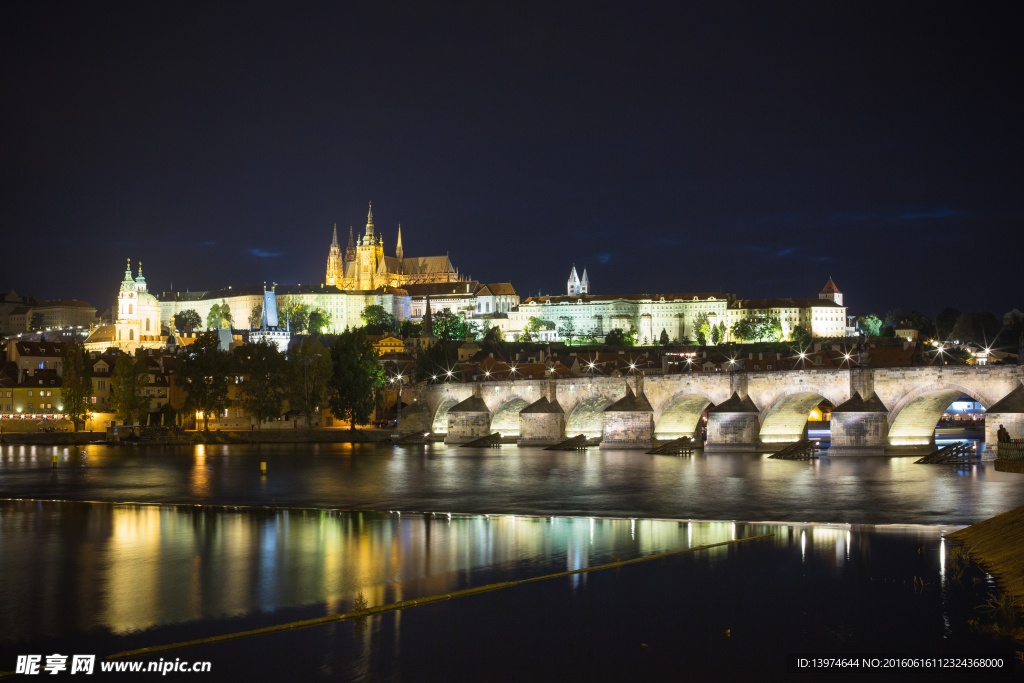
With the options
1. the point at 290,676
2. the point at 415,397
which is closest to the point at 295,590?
the point at 290,676

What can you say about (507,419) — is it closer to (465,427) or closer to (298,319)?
(465,427)

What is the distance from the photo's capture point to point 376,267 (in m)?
183

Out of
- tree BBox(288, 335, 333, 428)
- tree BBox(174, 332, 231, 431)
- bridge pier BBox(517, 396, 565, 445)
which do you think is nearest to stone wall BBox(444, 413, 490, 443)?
bridge pier BBox(517, 396, 565, 445)

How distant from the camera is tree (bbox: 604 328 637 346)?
5659 inches

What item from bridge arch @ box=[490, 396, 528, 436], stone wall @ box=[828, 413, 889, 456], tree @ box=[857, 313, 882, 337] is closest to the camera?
stone wall @ box=[828, 413, 889, 456]

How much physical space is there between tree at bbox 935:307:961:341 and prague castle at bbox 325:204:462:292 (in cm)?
9055

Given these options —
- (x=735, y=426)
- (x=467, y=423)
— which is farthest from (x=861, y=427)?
(x=467, y=423)

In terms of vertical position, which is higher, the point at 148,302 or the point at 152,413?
the point at 148,302

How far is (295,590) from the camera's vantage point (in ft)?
46.9

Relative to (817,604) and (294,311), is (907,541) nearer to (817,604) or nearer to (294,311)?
(817,604)

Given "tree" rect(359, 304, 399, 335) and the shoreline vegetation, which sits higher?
"tree" rect(359, 304, 399, 335)

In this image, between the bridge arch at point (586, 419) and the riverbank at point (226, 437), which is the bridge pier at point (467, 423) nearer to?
the riverbank at point (226, 437)

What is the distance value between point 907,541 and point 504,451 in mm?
32470

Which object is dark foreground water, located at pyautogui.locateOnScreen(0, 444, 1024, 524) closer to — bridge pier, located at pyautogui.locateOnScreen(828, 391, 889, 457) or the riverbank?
bridge pier, located at pyautogui.locateOnScreen(828, 391, 889, 457)
